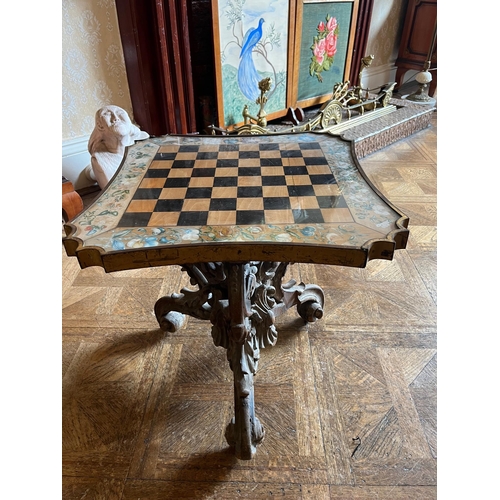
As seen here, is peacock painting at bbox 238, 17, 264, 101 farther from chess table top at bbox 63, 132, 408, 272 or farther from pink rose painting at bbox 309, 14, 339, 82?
chess table top at bbox 63, 132, 408, 272

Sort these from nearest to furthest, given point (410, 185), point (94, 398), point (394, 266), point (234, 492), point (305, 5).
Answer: point (234, 492)
point (94, 398)
point (394, 266)
point (410, 185)
point (305, 5)

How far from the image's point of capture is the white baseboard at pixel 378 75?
4632 millimetres

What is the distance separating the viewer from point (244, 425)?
1.19 meters

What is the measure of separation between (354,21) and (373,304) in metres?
2.91

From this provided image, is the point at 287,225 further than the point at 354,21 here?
No

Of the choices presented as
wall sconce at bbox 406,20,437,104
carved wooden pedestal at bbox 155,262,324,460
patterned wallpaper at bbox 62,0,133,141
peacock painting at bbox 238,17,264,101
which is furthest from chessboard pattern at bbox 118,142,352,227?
wall sconce at bbox 406,20,437,104

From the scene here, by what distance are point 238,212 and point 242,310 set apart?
1.01ft

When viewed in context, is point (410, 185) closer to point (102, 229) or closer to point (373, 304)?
point (373, 304)

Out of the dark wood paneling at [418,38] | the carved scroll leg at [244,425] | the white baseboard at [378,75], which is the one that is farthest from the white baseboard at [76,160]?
the dark wood paneling at [418,38]

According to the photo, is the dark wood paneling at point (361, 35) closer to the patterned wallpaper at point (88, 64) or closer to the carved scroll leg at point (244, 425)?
the patterned wallpaper at point (88, 64)

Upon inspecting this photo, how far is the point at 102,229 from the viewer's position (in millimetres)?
1021

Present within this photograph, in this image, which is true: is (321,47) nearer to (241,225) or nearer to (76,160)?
(76,160)

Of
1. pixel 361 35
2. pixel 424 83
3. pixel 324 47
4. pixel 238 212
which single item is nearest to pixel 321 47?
pixel 324 47

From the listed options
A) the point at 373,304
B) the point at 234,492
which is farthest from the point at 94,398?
the point at 373,304
